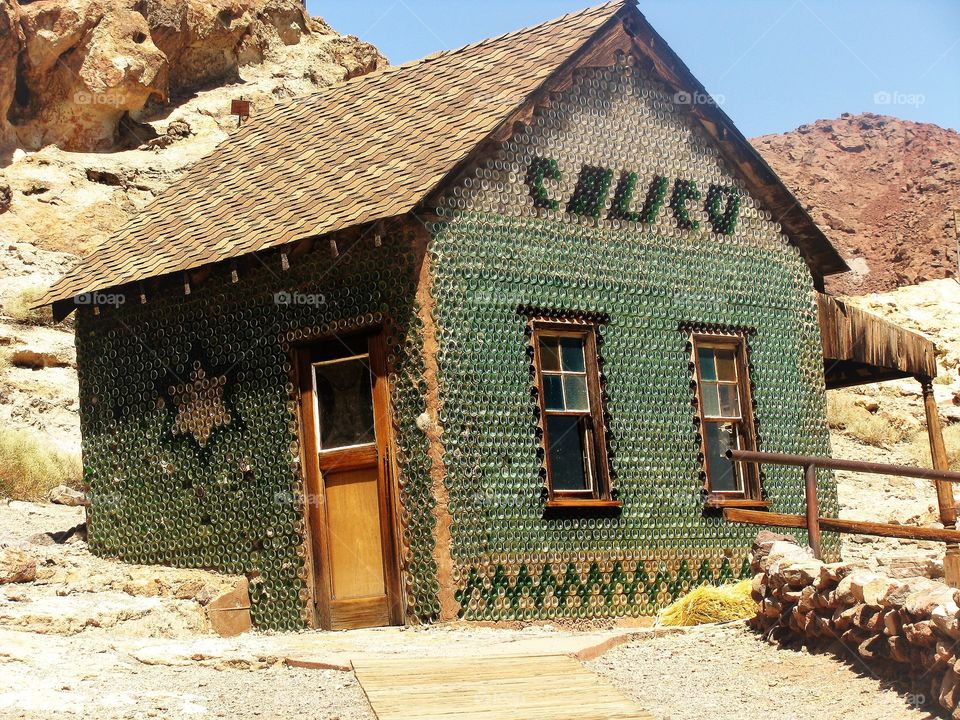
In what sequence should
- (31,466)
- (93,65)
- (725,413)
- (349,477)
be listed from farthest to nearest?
(93,65) < (31,466) < (725,413) < (349,477)

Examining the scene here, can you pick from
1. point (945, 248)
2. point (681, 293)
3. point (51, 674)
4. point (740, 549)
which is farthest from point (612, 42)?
point (945, 248)

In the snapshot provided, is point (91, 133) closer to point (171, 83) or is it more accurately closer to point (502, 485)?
point (171, 83)

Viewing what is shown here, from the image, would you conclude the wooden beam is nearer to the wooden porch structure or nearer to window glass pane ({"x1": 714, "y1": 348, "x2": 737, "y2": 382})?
window glass pane ({"x1": 714, "y1": 348, "x2": 737, "y2": 382})

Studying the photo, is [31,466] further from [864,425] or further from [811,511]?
[864,425]

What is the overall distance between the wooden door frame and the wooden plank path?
3025 mm

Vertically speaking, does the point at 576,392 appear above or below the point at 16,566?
above

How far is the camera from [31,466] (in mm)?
19984

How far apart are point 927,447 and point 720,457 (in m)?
15.9

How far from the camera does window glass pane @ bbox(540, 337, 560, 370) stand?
46.8ft

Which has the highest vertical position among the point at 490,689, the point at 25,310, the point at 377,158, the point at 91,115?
the point at 91,115

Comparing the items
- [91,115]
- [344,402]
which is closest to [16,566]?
[344,402]

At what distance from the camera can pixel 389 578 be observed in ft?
44.0

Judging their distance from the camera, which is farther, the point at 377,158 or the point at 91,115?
the point at 91,115

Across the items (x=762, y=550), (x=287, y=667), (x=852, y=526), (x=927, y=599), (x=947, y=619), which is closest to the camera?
(x=947, y=619)
